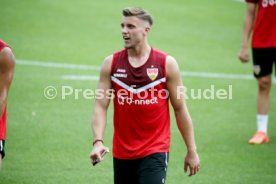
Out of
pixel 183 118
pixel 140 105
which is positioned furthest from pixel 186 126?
pixel 140 105

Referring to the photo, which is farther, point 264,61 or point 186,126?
point 264,61

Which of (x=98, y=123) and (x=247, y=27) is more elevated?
(x=247, y=27)

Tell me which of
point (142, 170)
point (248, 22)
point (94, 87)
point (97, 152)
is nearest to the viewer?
point (97, 152)

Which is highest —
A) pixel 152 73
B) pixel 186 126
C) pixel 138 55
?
pixel 138 55

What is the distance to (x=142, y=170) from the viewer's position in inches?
279

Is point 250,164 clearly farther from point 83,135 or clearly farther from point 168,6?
point 168,6

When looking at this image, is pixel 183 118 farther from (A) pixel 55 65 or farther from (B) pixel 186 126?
(A) pixel 55 65

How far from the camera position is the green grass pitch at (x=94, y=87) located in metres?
10.3

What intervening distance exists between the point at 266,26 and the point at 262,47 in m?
0.37

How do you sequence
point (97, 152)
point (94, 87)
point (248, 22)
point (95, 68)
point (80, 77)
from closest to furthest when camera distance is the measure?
1. point (97, 152)
2. point (248, 22)
3. point (94, 87)
4. point (80, 77)
5. point (95, 68)

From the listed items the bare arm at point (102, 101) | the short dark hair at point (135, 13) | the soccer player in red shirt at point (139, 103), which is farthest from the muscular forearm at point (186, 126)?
the short dark hair at point (135, 13)

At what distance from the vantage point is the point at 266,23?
11875 mm

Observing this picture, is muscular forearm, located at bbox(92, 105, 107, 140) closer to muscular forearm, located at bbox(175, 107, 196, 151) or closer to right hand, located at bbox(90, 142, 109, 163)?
right hand, located at bbox(90, 142, 109, 163)

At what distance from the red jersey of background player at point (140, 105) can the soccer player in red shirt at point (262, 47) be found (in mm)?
4836
